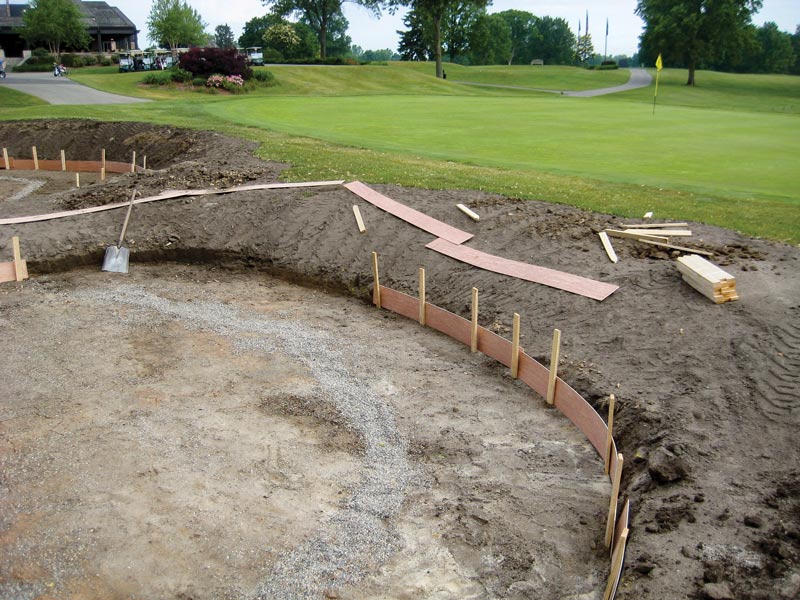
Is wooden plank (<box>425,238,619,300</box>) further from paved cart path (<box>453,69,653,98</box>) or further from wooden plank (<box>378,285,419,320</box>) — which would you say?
paved cart path (<box>453,69,653,98</box>)

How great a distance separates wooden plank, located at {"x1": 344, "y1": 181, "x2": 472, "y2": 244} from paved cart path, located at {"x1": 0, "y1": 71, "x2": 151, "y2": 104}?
81.6ft

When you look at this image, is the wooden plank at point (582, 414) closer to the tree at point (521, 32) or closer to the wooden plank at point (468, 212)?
the wooden plank at point (468, 212)

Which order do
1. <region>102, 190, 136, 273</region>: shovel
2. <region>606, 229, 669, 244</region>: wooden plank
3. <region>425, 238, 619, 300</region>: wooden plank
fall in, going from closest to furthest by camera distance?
<region>425, 238, 619, 300</region>: wooden plank
<region>606, 229, 669, 244</region>: wooden plank
<region>102, 190, 136, 273</region>: shovel

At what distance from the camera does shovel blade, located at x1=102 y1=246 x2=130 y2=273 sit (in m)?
14.4

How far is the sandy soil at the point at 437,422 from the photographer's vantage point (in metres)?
6.45

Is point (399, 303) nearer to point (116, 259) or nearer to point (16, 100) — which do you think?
point (116, 259)

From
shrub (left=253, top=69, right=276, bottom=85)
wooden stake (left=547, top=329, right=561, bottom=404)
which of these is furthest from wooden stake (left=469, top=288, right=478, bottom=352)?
shrub (left=253, top=69, right=276, bottom=85)

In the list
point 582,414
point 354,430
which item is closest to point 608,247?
point 582,414

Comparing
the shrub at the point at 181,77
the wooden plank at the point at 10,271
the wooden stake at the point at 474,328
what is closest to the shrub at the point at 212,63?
the shrub at the point at 181,77

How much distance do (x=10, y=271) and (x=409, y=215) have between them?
803 cm

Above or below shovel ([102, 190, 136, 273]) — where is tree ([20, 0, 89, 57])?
above

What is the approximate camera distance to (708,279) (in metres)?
9.76

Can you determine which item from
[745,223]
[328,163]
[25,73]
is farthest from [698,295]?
[25,73]

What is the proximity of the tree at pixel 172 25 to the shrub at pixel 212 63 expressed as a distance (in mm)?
27977
